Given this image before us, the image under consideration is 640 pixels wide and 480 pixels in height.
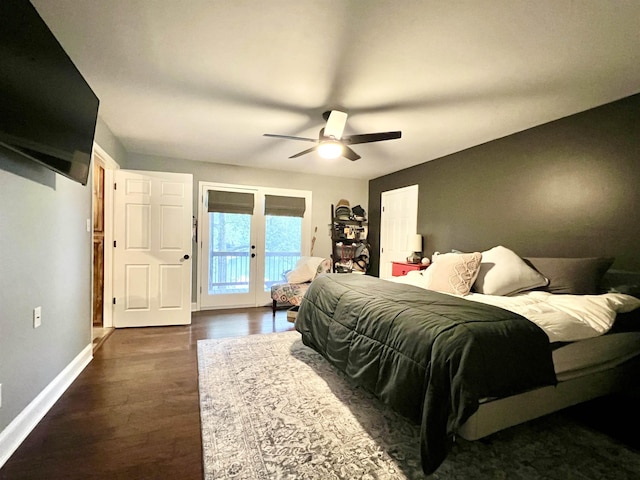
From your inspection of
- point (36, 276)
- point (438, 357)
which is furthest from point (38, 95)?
point (438, 357)

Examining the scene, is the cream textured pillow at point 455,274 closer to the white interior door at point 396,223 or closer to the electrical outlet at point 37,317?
the white interior door at point 396,223

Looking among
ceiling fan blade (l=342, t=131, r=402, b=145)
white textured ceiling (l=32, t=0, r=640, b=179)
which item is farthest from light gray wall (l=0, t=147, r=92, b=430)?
ceiling fan blade (l=342, t=131, r=402, b=145)

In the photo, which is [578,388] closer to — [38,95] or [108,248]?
[38,95]

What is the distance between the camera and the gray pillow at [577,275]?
221cm

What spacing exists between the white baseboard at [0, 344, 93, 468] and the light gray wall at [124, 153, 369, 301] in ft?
7.52

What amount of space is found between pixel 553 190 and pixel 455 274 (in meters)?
1.35

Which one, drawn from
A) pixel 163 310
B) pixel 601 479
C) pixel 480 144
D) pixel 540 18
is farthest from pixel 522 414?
pixel 163 310

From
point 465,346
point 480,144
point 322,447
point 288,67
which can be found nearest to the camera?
point 465,346

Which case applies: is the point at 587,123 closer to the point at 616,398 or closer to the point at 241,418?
the point at 616,398

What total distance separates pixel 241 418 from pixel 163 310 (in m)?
2.44

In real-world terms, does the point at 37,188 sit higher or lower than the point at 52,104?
lower

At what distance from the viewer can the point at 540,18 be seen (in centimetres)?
150

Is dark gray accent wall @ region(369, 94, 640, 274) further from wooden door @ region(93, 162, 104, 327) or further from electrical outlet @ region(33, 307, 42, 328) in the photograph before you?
wooden door @ region(93, 162, 104, 327)

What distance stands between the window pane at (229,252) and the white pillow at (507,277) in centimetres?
350
